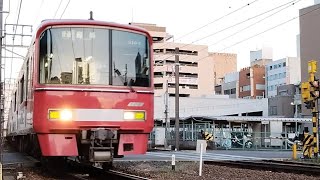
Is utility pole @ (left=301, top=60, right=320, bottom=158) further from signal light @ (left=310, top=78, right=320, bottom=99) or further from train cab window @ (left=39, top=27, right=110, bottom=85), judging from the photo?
train cab window @ (left=39, top=27, right=110, bottom=85)

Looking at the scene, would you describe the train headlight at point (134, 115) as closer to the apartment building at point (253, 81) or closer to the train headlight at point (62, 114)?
the train headlight at point (62, 114)

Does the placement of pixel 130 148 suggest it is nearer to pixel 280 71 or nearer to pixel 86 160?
pixel 86 160

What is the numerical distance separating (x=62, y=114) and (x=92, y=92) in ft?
2.63

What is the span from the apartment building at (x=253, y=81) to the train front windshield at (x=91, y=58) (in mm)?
92716

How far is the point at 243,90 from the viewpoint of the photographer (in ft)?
346

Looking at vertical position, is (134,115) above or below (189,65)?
below

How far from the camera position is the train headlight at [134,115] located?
10.5 m

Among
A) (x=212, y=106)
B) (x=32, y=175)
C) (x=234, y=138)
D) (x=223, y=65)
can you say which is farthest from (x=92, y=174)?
(x=223, y=65)

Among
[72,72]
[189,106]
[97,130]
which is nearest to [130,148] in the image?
[97,130]

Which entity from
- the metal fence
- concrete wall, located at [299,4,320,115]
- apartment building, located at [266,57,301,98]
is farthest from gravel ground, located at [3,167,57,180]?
apartment building, located at [266,57,301,98]

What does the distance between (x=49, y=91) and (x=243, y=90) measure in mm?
97802

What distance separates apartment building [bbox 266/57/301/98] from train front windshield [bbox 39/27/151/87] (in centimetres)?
8671

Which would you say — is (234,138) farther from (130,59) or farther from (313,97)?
(130,59)

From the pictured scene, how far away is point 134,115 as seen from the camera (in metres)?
10.6
